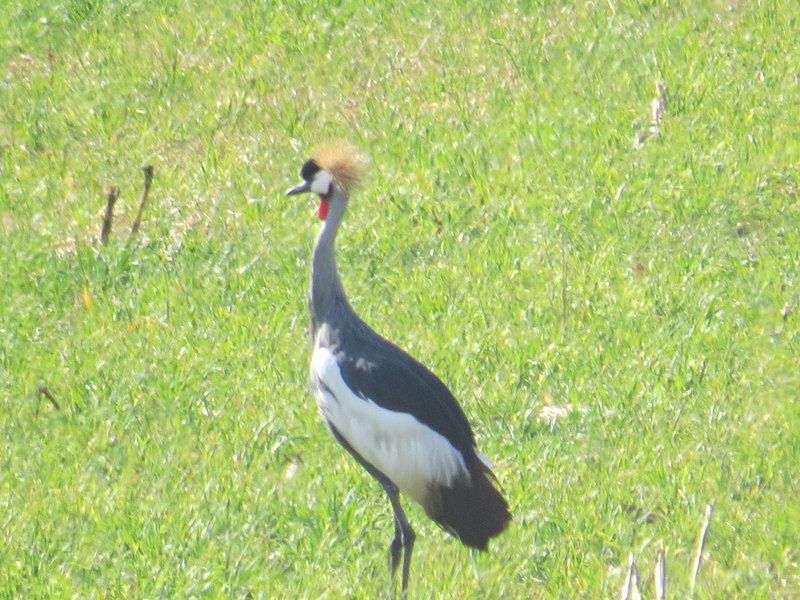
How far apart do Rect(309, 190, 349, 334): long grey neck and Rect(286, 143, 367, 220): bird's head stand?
0.20 metres

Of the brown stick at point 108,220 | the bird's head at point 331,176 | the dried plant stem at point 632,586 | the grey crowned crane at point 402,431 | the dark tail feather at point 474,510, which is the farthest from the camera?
the brown stick at point 108,220

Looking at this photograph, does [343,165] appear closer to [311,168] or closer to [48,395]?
[311,168]

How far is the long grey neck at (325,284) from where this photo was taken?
570 centimetres

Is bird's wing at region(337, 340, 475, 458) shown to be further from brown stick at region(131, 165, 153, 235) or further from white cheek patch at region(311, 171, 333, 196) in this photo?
brown stick at region(131, 165, 153, 235)

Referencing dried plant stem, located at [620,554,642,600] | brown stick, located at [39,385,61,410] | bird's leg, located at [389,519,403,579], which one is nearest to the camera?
dried plant stem, located at [620,554,642,600]

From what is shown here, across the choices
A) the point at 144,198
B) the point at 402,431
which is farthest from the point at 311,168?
the point at 144,198

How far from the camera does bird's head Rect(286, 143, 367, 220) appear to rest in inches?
235

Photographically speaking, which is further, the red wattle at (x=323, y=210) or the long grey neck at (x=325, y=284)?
the red wattle at (x=323, y=210)

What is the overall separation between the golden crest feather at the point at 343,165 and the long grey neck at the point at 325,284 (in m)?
0.28

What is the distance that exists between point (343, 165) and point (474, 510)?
5.34ft

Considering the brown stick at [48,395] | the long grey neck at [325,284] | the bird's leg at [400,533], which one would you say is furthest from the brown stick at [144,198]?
the bird's leg at [400,533]

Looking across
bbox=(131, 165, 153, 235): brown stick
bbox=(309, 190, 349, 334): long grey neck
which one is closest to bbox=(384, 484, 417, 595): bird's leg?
bbox=(309, 190, 349, 334): long grey neck

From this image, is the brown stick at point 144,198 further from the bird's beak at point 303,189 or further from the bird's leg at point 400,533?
the bird's leg at point 400,533

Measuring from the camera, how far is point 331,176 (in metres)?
6.00
